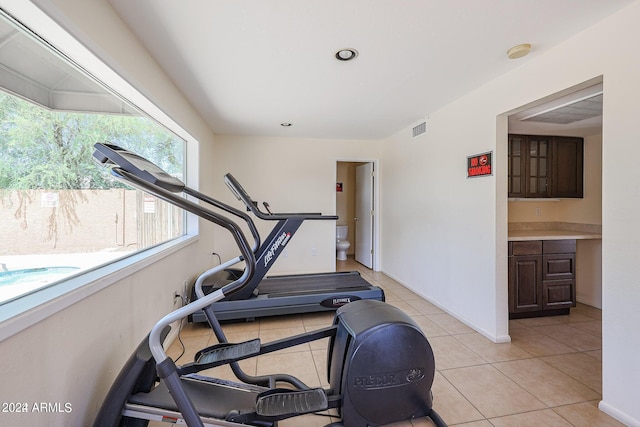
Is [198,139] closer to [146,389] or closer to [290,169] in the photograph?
[290,169]

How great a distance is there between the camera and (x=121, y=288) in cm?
154

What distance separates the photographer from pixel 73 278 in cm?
130

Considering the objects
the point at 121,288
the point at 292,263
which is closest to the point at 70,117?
the point at 121,288

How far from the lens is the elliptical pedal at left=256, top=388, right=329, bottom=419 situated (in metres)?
1.22

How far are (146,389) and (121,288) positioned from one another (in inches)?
22.5

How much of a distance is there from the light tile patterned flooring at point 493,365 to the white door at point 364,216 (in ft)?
6.68

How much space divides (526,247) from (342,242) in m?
3.16

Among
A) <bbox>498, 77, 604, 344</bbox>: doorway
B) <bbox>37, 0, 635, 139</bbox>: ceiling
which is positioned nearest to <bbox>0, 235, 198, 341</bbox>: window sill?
<bbox>37, 0, 635, 139</bbox>: ceiling

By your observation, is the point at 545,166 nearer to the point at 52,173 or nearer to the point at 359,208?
the point at 359,208

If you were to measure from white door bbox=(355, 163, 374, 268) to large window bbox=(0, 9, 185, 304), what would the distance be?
3763 millimetres

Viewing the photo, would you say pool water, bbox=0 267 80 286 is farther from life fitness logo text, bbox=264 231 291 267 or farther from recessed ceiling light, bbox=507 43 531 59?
recessed ceiling light, bbox=507 43 531 59

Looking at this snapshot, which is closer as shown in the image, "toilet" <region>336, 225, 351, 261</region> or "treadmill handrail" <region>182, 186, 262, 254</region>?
"treadmill handrail" <region>182, 186, 262, 254</region>

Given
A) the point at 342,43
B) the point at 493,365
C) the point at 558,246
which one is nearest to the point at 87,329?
the point at 342,43

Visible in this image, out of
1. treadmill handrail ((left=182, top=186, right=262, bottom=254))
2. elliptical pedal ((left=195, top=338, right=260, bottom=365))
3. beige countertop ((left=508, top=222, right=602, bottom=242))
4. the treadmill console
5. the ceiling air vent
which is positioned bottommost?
elliptical pedal ((left=195, top=338, right=260, bottom=365))
